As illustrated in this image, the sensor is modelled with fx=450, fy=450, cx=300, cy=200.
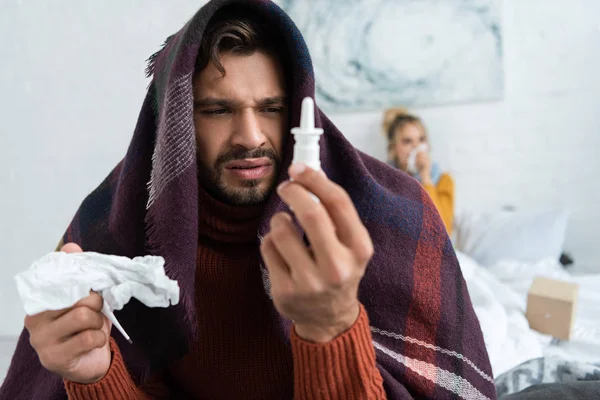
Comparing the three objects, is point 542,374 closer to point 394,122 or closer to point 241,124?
point 241,124

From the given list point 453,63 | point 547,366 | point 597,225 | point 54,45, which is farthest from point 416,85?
point 54,45

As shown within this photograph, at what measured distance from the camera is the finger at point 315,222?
40 centimetres

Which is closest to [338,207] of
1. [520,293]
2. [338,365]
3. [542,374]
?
[338,365]

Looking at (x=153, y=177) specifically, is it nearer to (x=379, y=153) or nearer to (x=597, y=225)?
(x=379, y=153)

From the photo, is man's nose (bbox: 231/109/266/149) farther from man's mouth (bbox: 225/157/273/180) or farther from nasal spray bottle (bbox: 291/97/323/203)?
nasal spray bottle (bbox: 291/97/323/203)

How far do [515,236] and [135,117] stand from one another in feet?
5.51

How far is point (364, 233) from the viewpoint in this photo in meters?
0.42

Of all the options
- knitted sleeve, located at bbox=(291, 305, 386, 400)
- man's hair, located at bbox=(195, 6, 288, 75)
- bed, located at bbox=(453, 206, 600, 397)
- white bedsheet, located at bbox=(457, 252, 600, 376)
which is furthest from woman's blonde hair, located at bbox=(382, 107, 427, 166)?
knitted sleeve, located at bbox=(291, 305, 386, 400)

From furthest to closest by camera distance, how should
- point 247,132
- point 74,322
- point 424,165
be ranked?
1. point 424,165
2. point 247,132
3. point 74,322

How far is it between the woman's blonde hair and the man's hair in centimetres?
130

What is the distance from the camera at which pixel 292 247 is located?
0.43 meters

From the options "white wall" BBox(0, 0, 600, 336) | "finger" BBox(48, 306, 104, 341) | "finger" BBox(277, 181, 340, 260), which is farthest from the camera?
"white wall" BBox(0, 0, 600, 336)

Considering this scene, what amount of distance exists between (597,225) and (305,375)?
6.75 feet

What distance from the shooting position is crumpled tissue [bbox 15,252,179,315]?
0.48 metres
